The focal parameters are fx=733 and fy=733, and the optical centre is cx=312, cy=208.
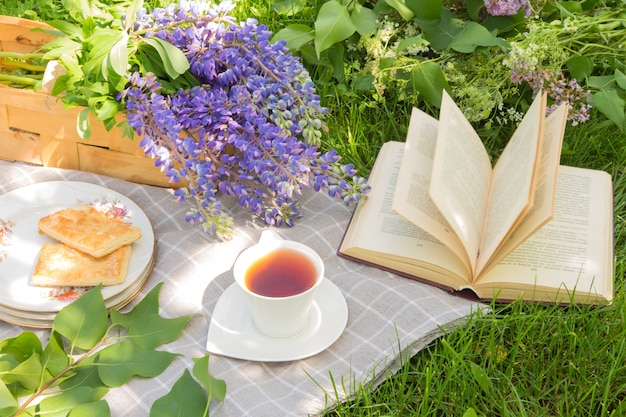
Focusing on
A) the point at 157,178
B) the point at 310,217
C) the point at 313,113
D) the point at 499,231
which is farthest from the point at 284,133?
the point at 499,231

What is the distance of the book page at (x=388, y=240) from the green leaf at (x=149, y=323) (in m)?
0.45

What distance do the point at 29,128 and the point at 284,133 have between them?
2.26 ft

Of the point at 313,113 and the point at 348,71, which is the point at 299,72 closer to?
the point at 313,113

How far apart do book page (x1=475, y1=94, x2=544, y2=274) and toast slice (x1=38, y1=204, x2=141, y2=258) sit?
0.80 meters

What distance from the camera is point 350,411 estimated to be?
1518 mm

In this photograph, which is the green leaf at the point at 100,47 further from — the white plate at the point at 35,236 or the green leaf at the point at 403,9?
the green leaf at the point at 403,9

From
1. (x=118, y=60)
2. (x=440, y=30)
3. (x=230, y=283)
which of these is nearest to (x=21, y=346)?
(x=230, y=283)

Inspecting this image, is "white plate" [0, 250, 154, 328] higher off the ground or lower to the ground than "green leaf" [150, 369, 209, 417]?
lower

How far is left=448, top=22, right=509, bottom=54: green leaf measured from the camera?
2.02m

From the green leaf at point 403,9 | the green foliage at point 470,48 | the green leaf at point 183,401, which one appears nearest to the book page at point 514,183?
the green foliage at point 470,48

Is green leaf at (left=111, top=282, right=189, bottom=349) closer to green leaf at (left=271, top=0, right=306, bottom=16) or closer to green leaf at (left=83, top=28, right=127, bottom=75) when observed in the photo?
green leaf at (left=83, top=28, right=127, bottom=75)

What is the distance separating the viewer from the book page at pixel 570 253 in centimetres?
165

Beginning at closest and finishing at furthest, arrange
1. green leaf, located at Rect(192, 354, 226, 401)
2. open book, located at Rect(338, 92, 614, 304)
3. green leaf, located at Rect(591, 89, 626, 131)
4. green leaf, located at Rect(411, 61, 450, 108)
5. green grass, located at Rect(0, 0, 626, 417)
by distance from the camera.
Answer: green leaf, located at Rect(192, 354, 226, 401) → green grass, located at Rect(0, 0, 626, 417) → open book, located at Rect(338, 92, 614, 304) → green leaf, located at Rect(591, 89, 626, 131) → green leaf, located at Rect(411, 61, 450, 108)

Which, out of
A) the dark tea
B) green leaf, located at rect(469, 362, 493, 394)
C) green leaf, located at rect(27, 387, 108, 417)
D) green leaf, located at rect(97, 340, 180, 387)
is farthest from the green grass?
green leaf, located at rect(27, 387, 108, 417)
